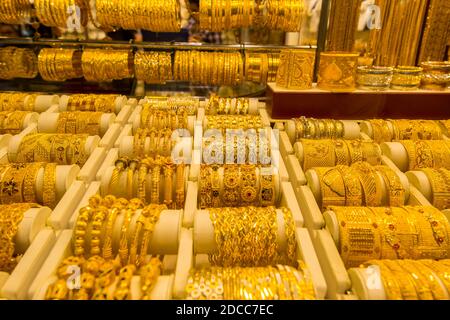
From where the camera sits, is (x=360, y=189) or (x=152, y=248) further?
(x=360, y=189)

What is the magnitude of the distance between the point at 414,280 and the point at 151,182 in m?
0.86

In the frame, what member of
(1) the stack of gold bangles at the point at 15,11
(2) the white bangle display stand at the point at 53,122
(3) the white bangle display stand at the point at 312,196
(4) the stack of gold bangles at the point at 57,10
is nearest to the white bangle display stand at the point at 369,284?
(3) the white bangle display stand at the point at 312,196

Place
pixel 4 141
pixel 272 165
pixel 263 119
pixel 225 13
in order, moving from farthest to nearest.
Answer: pixel 225 13 < pixel 263 119 < pixel 4 141 < pixel 272 165

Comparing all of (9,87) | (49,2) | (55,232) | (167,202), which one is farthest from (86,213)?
(9,87)

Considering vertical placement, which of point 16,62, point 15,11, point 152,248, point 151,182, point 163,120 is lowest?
point 152,248

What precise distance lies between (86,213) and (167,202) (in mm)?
298

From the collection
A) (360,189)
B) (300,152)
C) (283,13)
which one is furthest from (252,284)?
(283,13)

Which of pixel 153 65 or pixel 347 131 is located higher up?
pixel 153 65

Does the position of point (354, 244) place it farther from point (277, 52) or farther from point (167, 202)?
point (277, 52)

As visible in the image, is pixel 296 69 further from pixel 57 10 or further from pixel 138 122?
pixel 57 10

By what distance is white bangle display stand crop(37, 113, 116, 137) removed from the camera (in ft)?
5.55

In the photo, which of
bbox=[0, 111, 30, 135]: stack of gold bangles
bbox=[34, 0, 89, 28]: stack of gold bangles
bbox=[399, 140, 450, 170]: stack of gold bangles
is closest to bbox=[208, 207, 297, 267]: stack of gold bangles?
Result: bbox=[399, 140, 450, 170]: stack of gold bangles

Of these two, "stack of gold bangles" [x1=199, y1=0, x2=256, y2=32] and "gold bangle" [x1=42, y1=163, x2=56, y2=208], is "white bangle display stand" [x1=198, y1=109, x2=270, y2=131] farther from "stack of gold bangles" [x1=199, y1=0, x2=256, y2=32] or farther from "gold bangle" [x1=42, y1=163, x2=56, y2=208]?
"gold bangle" [x1=42, y1=163, x2=56, y2=208]

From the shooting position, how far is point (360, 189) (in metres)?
1.23
